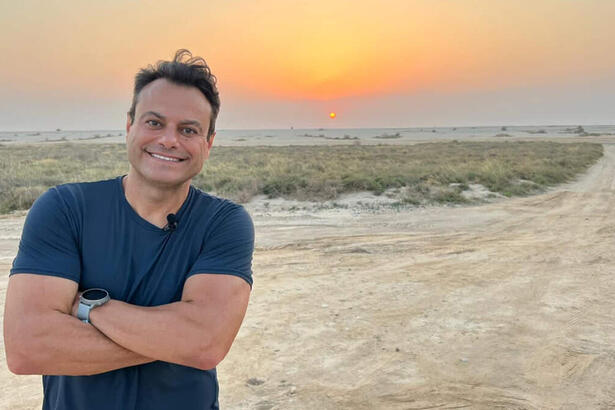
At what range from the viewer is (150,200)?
6.32ft

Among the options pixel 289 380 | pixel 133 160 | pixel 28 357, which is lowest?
pixel 289 380

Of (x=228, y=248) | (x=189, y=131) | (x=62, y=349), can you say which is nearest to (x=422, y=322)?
(x=228, y=248)

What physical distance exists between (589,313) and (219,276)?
5393 mm

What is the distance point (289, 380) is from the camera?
4020 millimetres

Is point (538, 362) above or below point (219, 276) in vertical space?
below

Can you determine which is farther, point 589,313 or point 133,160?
point 589,313

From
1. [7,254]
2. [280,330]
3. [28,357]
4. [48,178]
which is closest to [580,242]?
[280,330]

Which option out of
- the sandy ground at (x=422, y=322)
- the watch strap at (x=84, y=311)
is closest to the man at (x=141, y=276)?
the watch strap at (x=84, y=311)

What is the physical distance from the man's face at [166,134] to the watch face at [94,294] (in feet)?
1.58

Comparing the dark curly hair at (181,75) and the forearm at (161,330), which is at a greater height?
the dark curly hair at (181,75)

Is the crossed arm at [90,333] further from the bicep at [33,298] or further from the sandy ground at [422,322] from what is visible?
the sandy ground at [422,322]

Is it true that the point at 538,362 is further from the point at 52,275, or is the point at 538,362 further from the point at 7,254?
the point at 7,254

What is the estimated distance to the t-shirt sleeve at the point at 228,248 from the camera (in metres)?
1.89

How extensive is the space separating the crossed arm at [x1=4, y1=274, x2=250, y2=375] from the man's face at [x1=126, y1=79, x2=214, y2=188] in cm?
54
